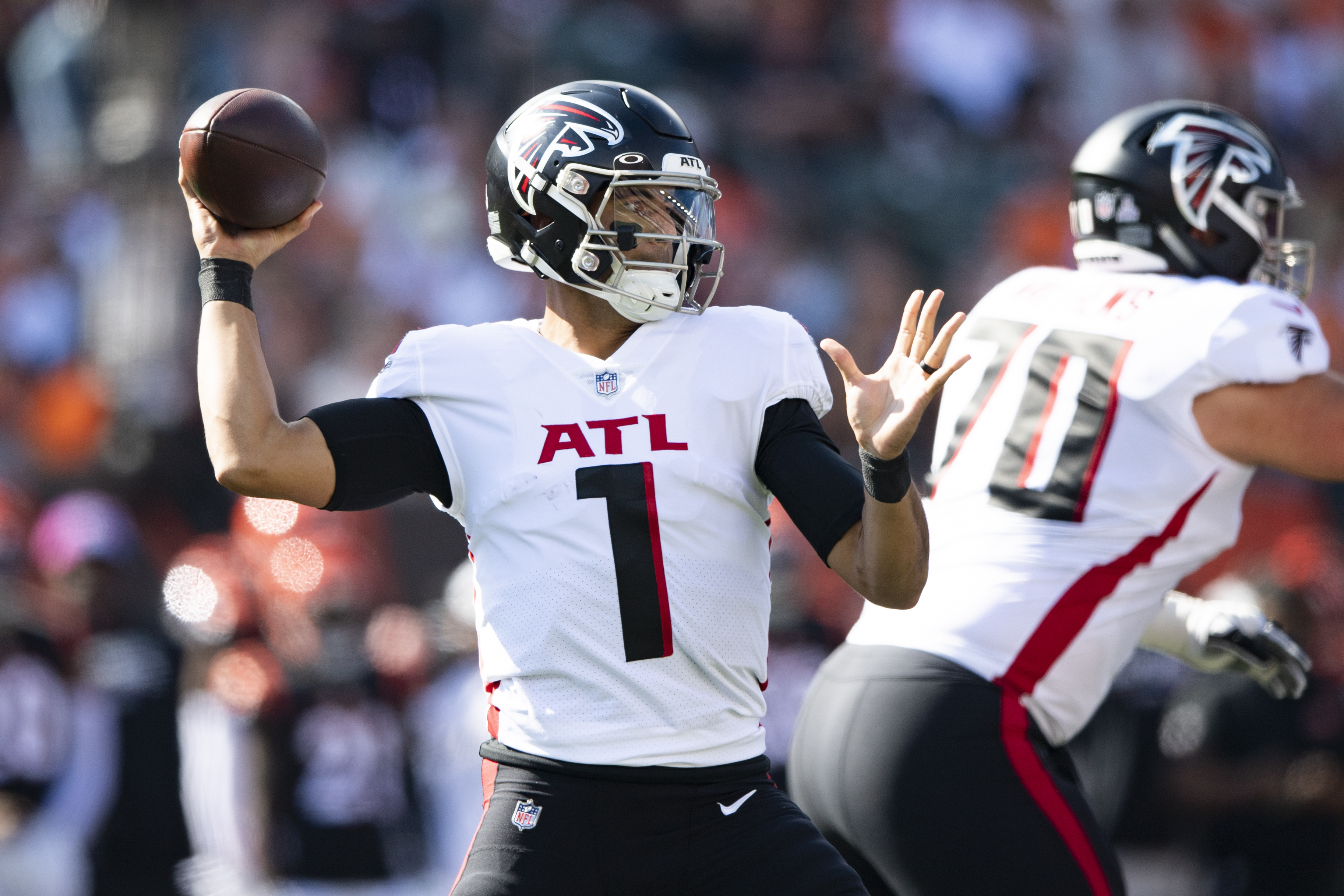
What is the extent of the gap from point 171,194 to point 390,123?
1525mm

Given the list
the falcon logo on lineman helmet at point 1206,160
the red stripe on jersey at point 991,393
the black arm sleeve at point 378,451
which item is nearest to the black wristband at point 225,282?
the black arm sleeve at point 378,451

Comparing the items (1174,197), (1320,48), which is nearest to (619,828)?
(1174,197)

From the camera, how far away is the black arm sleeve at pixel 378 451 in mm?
2639

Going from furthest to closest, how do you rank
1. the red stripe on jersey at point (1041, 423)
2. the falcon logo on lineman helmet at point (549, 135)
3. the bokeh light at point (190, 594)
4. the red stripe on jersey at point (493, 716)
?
the bokeh light at point (190, 594) < the red stripe on jersey at point (1041, 423) < the falcon logo on lineman helmet at point (549, 135) < the red stripe on jersey at point (493, 716)

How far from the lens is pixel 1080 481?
3.16 m

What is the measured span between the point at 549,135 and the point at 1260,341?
154 cm

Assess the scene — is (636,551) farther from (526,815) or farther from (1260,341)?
(1260,341)

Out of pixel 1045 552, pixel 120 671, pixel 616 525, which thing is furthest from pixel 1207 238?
pixel 120 671

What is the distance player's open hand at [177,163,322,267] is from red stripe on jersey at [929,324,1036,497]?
1.50 meters

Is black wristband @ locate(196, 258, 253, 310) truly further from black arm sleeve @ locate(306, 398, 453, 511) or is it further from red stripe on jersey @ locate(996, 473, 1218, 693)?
red stripe on jersey @ locate(996, 473, 1218, 693)

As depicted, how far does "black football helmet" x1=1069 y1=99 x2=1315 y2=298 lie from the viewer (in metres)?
3.52

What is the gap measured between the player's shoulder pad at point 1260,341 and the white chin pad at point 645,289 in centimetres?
117

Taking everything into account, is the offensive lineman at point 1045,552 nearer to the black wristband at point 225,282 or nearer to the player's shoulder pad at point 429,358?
the player's shoulder pad at point 429,358

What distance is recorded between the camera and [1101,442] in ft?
10.4
